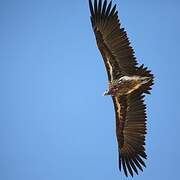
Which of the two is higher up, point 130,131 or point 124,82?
point 124,82

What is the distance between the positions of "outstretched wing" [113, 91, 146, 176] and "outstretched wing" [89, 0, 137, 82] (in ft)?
3.73

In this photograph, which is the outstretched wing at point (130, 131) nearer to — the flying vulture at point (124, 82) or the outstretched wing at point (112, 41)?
the flying vulture at point (124, 82)

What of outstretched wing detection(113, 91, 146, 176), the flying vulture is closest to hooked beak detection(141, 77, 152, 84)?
the flying vulture

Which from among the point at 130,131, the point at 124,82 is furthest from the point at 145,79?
the point at 130,131

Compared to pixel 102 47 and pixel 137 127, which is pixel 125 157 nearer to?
pixel 137 127

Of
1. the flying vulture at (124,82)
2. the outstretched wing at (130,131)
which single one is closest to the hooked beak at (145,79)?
the flying vulture at (124,82)

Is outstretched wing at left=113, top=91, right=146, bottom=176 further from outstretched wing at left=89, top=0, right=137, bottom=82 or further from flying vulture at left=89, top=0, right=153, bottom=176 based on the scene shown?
outstretched wing at left=89, top=0, right=137, bottom=82

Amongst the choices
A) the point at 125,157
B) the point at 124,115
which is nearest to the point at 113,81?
the point at 124,115

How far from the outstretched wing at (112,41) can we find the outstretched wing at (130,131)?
3.73 ft

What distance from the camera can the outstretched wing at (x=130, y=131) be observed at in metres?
14.5

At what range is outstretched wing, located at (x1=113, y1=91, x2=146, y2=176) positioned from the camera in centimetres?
1452

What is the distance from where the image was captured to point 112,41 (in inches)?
536

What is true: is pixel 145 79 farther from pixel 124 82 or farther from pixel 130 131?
pixel 130 131

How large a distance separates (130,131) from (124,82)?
1999 millimetres
